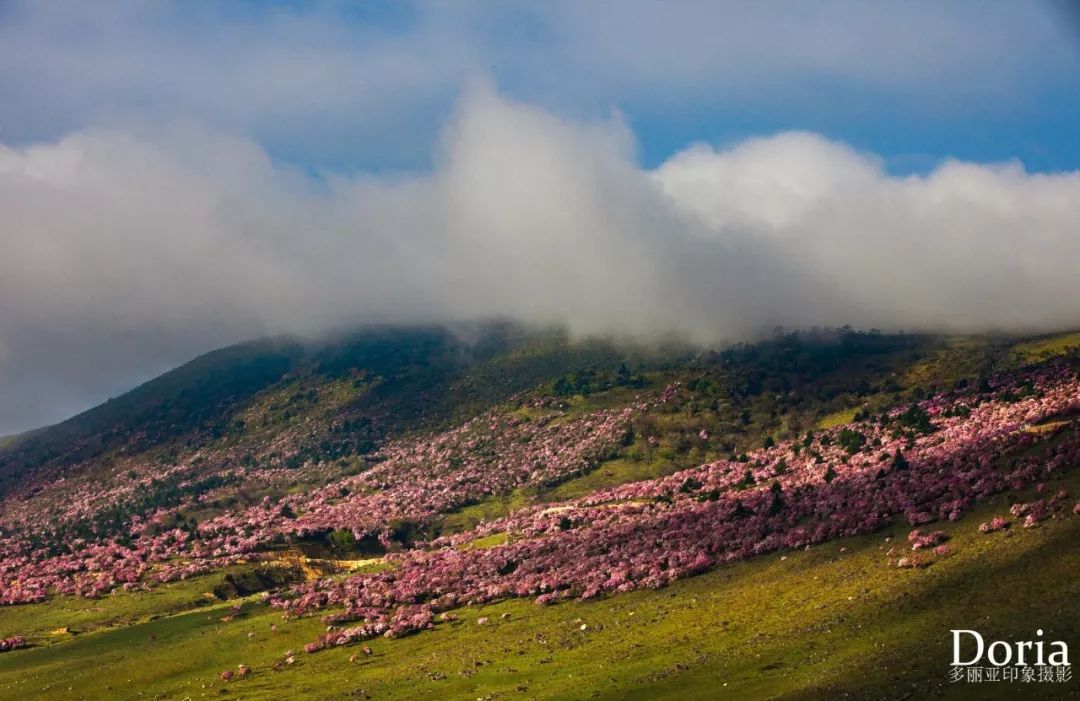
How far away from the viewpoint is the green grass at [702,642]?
57.9 meters

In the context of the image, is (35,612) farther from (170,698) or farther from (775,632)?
(775,632)

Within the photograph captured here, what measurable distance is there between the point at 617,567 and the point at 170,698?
1721 inches

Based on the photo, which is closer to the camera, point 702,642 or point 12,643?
point 702,642

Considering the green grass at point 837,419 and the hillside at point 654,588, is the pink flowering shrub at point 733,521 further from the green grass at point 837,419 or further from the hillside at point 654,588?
the green grass at point 837,419

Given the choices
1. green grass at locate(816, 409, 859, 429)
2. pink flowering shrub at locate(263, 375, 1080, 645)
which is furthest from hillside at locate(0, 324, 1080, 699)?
green grass at locate(816, 409, 859, 429)

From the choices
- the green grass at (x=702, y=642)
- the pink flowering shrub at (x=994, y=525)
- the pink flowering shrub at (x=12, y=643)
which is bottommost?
the green grass at (x=702, y=642)

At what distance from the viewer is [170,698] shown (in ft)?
267

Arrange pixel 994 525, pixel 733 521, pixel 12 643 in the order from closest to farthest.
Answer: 1. pixel 994 525
2. pixel 733 521
3. pixel 12 643

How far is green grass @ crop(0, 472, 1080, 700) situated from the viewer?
5788 cm

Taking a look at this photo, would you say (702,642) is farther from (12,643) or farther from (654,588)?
(12,643)

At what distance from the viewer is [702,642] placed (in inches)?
2798

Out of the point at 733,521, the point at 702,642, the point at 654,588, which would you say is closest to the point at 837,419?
the point at 733,521

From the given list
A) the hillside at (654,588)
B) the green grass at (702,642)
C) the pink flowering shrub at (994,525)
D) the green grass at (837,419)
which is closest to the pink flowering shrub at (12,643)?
the hillside at (654,588)

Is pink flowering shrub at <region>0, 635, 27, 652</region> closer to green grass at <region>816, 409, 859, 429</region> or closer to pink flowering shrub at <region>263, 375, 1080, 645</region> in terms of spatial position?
pink flowering shrub at <region>263, 375, 1080, 645</region>
